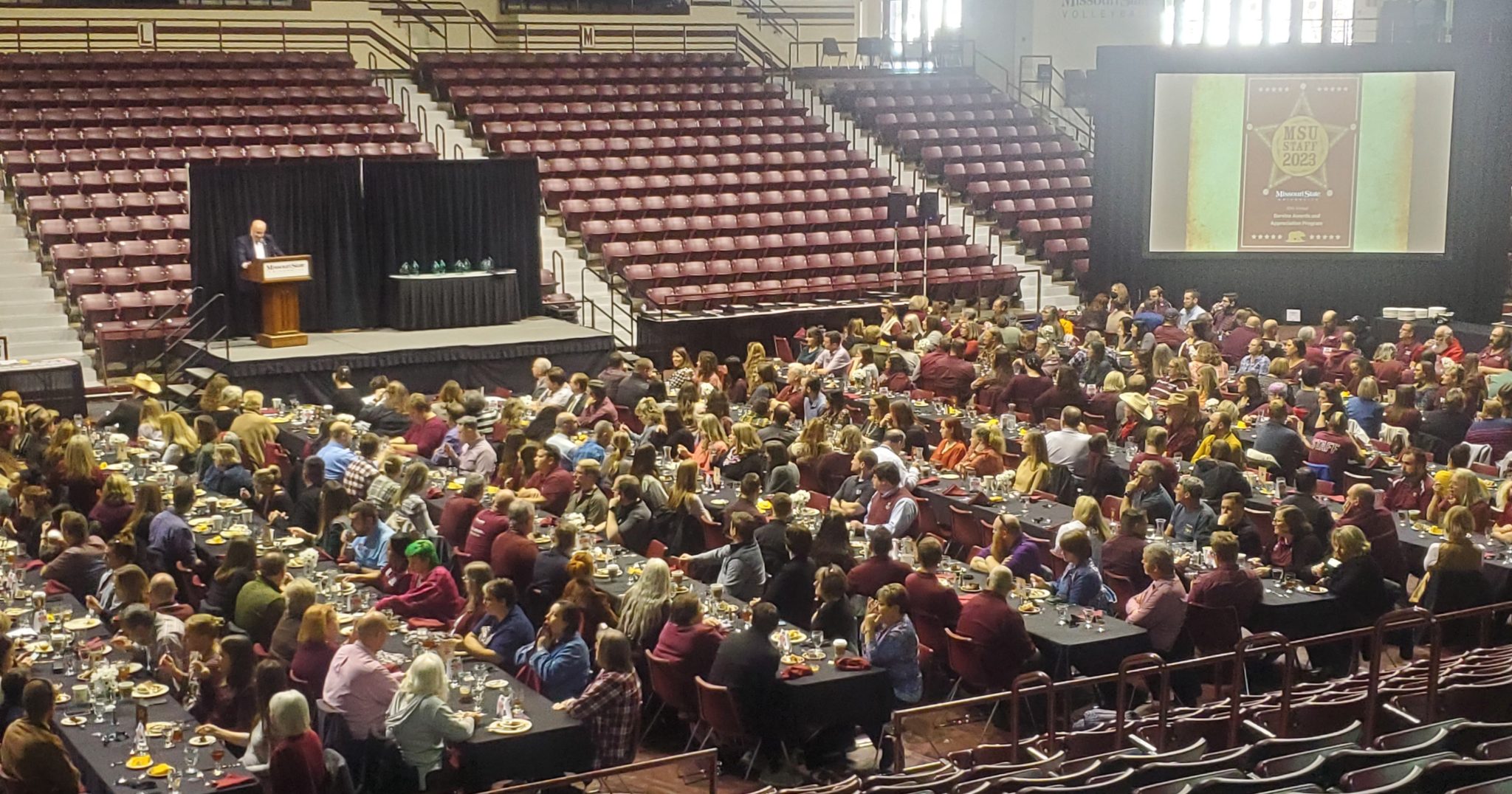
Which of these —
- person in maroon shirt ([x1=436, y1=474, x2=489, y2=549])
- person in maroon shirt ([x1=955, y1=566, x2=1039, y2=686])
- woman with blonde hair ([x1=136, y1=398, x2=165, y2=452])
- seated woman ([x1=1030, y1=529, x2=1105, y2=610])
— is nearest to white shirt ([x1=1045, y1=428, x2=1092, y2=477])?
seated woman ([x1=1030, y1=529, x2=1105, y2=610])

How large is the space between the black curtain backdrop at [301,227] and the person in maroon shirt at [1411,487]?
12990 millimetres

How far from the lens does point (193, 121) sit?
2289 cm

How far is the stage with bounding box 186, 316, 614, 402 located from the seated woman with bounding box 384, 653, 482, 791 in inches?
443

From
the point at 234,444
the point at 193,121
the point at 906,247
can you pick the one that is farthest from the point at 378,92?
the point at 234,444

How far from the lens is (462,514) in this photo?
11.7m

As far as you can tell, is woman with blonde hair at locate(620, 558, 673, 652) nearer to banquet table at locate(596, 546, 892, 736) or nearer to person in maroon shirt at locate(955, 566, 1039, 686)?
banquet table at locate(596, 546, 892, 736)

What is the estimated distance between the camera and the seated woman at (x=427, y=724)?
783 cm

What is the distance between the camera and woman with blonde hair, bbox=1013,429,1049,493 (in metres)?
12.8

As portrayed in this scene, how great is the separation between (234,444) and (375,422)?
6.89ft

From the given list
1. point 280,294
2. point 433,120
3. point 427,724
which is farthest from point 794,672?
point 433,120

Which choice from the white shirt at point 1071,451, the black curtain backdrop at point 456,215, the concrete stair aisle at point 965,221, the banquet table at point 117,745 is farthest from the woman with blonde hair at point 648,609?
the concrete stair aisle at point 965,221

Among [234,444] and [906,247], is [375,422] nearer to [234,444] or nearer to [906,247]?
[234,444]

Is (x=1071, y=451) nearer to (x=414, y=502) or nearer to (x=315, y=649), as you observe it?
(x=414, y=502)

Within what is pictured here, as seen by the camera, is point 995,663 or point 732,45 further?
point 732,45
